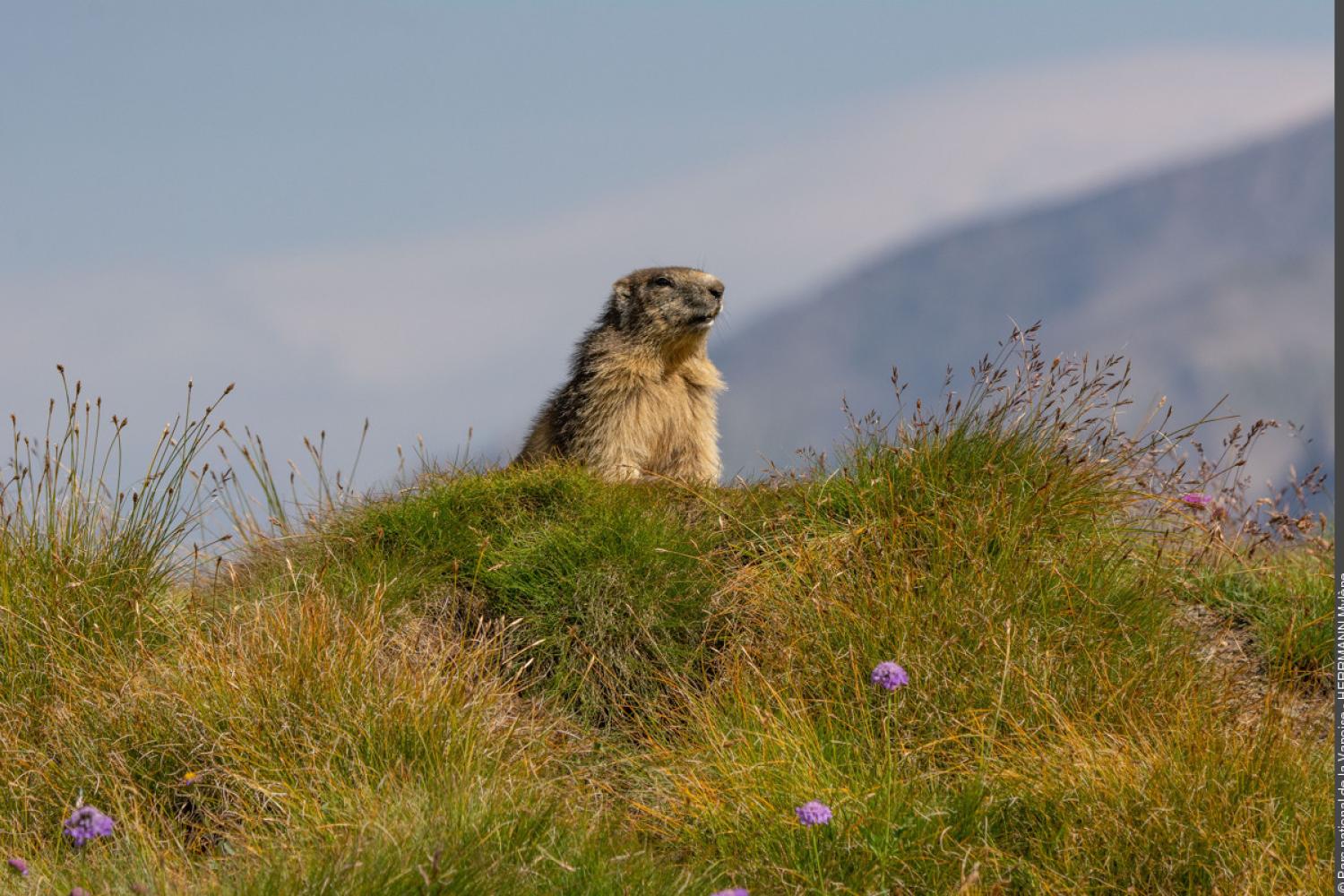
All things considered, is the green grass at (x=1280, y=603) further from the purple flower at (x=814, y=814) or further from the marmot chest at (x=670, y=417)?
the purple flower at (x=814, y=814)

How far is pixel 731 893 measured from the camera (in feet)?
12.7

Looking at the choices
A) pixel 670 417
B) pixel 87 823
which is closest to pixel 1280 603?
pixel 670 417

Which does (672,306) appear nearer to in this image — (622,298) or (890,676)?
(622,298)

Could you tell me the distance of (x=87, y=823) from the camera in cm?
496

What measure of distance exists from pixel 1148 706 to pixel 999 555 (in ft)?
3.58

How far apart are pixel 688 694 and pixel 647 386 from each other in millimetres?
3536

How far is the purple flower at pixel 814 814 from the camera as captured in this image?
4.54m

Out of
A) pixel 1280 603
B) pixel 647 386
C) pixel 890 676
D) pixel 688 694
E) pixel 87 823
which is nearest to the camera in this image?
pixel 87 823

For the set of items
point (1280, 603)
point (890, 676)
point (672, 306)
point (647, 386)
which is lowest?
point (1280, 603)

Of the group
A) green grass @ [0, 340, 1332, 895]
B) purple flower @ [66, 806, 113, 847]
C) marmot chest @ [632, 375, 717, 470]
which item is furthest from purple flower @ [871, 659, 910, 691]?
marmot chest @ [632, 375, 717, 470]

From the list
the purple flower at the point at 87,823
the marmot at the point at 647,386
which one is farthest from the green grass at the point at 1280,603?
the purple flower at the point at 87,823

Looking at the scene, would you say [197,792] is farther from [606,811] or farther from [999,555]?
[999,555]

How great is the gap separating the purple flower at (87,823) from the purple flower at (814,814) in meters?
2.49

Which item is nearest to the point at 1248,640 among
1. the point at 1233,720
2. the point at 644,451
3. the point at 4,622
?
the point at 1233,720
